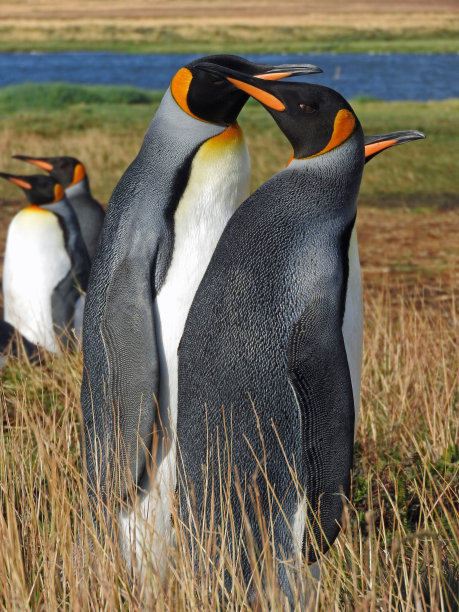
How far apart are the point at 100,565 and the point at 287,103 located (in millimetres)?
1153

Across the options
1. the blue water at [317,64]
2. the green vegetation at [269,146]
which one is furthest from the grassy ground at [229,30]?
the green vegetation at [269,146]

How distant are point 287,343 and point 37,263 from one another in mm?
3889

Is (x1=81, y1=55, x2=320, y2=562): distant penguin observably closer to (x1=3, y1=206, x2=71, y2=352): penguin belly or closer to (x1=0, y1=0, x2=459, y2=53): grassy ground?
(x1=3, y1=206, x2=71, y2=352): penguin belly

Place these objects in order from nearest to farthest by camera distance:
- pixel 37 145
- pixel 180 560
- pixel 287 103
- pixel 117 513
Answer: pixel 180 560
pixel 287 103
pixel 117 513
pixel 37 145

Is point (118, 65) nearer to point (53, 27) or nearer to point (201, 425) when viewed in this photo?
point (53, 27)

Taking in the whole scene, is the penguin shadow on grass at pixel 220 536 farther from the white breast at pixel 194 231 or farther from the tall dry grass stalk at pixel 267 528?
the white breast at pixel 194 231

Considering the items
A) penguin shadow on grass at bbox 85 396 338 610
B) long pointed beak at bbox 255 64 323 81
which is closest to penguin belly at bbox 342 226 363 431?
penguin shadow on grass at bbox 85 396 338 610

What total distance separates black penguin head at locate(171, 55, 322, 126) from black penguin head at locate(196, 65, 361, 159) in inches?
11.9

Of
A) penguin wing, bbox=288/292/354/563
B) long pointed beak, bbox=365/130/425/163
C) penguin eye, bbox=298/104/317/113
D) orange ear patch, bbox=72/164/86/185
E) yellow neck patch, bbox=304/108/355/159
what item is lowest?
penguin wing, bbox=288/292/354/563

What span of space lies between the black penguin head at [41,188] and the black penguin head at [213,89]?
335cm

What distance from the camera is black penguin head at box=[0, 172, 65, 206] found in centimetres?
576

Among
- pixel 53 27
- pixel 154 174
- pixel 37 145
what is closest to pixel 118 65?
pixel 53 27

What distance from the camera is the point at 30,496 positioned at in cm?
219

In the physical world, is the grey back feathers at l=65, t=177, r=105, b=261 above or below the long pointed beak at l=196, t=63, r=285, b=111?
below
